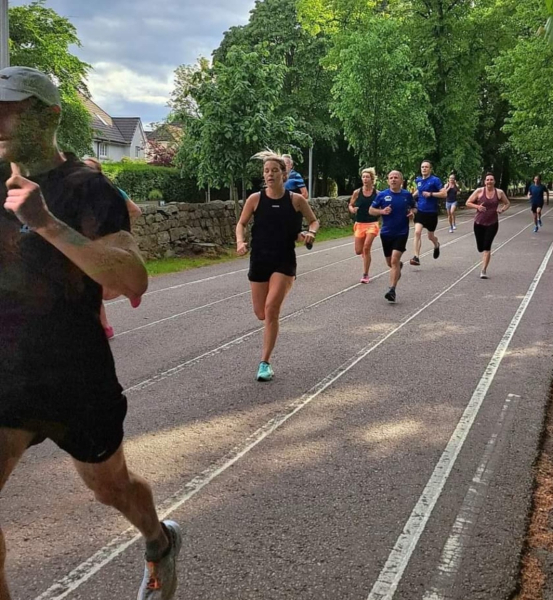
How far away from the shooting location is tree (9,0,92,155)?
3569cm

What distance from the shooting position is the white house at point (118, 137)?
61562mm

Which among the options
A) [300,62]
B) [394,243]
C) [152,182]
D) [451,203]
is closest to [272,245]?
[394,243]

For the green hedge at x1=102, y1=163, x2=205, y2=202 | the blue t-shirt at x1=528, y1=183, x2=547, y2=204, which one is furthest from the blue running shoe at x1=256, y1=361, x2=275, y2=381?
the green hedge at x1=102, y1=163, x2=205, y2=202

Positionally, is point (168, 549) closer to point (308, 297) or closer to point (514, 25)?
point (308, 297)

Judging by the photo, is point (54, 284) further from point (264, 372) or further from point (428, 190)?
point (428, 190)

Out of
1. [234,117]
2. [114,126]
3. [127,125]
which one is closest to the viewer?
[234,117]

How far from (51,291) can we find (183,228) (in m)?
15.9

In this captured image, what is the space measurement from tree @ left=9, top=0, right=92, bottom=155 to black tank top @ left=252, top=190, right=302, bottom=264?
31151 mm

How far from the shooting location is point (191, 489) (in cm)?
396

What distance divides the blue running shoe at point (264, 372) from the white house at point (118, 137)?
54817mm

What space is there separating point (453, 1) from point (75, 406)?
137 feet

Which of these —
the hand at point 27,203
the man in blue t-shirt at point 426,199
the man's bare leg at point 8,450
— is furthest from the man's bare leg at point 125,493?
the man in blue t-shirt at point 426,199

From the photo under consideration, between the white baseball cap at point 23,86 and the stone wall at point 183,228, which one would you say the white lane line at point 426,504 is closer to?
the white baseball cap at point 23,86

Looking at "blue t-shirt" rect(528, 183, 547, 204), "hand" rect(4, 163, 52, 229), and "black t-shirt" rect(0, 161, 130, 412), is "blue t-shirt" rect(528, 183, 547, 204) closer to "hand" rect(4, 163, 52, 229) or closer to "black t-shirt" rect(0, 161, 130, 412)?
"black t-shirt" rect(0, 161, 130, 412)
